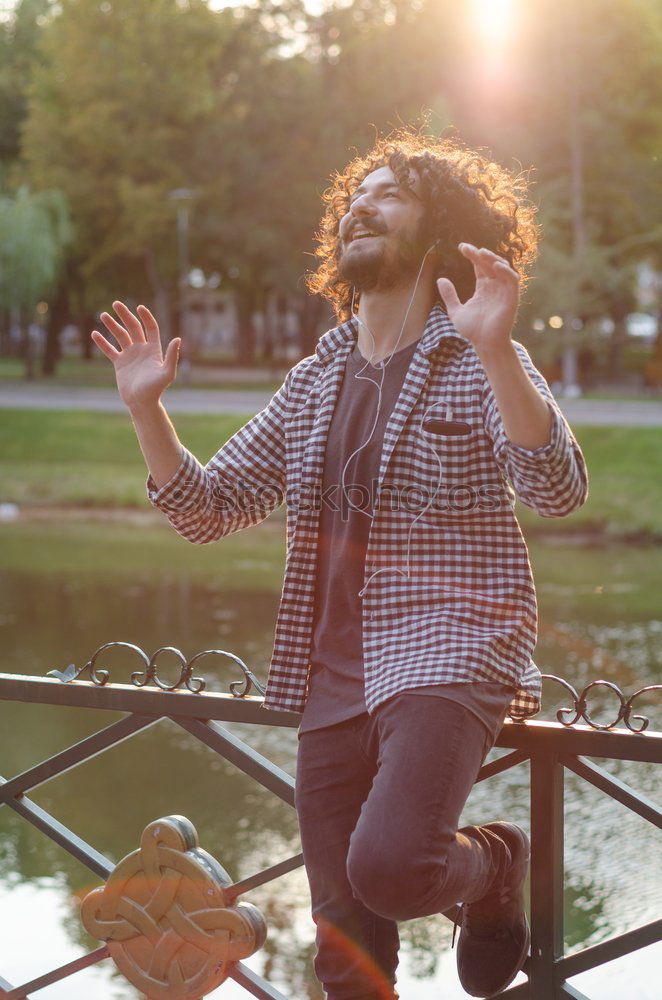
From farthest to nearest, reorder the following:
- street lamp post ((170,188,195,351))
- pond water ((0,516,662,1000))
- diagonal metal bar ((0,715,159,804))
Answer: street lamp post ((170,188,195,351)) < pond water ((0,516,662,1000)) < diagonal metal bar ((0,715,159,804))

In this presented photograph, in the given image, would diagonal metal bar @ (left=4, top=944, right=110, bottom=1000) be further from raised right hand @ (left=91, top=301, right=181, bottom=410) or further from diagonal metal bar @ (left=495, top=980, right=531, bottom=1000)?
raised right hand @ (left=91, top=301, right=181, bottom=410)

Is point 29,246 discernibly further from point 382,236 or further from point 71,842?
point 382,236

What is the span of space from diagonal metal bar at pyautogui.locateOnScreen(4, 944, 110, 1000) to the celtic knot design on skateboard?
0.22ft

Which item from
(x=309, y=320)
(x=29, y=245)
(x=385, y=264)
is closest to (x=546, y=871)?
(x=385, y=264)

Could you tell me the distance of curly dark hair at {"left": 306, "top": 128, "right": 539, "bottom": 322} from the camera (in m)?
2.59

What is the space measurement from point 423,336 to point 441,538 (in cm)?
41

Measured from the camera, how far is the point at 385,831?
2170 mm

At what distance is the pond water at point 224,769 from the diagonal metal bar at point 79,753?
2.26 metres

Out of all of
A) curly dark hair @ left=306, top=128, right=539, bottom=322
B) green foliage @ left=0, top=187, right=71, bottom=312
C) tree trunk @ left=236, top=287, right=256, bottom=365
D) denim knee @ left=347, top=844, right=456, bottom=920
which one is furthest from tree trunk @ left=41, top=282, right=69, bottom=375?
denim knee @ left=347, top=844, right=456, bottom=920

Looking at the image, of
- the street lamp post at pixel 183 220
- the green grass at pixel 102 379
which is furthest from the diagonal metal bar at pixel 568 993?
the street lamp post at pixel 183 220

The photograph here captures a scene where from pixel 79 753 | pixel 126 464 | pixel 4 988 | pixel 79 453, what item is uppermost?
pixel 79 753

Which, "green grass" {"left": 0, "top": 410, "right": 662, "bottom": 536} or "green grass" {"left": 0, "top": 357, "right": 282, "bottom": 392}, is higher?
"green grass" {"left": 0, "top": 357, "right": 282, "bottom": 392}

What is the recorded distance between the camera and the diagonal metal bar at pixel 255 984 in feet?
8.52

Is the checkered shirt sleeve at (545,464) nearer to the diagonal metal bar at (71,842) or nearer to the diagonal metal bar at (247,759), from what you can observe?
the diagonal metal bar at (247,759)
